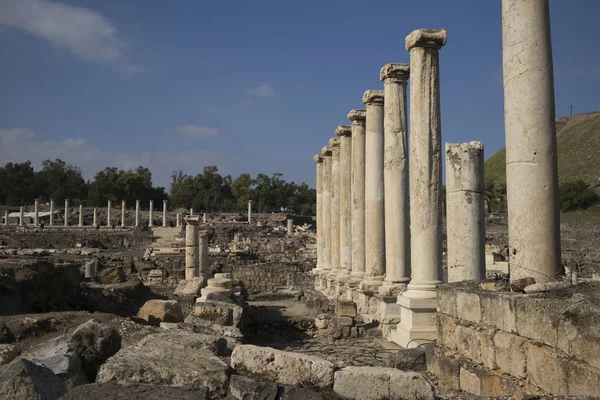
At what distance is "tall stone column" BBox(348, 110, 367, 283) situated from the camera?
16203 millimetres

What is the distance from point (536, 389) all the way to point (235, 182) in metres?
105

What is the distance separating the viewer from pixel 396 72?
490 inches

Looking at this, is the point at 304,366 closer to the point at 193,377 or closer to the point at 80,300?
the point at 193,377

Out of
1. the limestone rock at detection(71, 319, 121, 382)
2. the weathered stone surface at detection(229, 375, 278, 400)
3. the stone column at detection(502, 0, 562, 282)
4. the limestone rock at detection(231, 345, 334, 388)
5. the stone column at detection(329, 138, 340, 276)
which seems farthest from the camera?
the stone column at detection(329, 138, 340, 276)

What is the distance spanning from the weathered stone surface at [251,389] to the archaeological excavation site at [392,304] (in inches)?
0.7

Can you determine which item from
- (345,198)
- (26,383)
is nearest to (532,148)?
(26,383)

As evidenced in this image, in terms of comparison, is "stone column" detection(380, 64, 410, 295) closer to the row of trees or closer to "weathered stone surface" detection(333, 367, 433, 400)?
"weathered stone surface" detection(333, 367, 433, 400)

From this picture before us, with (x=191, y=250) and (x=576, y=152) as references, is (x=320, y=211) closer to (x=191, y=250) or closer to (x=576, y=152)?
(x=191, y=250)

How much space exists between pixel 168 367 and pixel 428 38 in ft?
25.0

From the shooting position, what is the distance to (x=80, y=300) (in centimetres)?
1520

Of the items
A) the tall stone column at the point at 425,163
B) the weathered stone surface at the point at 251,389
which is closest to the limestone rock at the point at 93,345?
the weathered stone surface at the point at 251,389

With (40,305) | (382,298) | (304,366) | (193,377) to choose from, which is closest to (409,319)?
(382,298)

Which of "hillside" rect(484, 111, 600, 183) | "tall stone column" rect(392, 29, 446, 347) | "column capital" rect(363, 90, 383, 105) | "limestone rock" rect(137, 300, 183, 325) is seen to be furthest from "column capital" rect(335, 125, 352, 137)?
"hillside" rect(484, 111, 600, 183)

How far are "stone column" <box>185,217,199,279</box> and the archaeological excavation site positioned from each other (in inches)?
141
